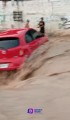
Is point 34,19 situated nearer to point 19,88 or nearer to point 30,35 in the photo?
point 30,35

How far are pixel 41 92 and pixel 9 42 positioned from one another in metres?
4.93

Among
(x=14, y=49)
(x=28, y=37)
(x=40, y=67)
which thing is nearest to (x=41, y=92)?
(x=40, y=67)

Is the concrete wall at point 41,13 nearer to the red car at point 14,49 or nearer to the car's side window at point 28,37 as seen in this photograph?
the car's side window at point 28,37

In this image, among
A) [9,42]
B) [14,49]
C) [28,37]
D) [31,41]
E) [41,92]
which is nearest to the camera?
[41,92]

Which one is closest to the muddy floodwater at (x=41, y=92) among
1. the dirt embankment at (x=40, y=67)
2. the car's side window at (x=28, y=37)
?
the dirt embankment at (x=40, y=67)

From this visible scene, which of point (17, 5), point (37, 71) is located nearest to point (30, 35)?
point (37, 71)

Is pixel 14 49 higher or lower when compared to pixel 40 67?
higher

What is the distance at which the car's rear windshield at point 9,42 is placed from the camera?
44.9 feet

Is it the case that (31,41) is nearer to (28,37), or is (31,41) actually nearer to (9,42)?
(28,37)

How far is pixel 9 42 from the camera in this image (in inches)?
545

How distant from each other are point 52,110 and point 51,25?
74.5 feet

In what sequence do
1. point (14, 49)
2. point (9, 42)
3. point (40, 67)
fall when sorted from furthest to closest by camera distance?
point (9, 42) < point (14, 49) < point (40, 67)

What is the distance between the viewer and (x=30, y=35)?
15.3 m

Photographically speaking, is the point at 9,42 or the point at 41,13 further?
the point at 41,13
